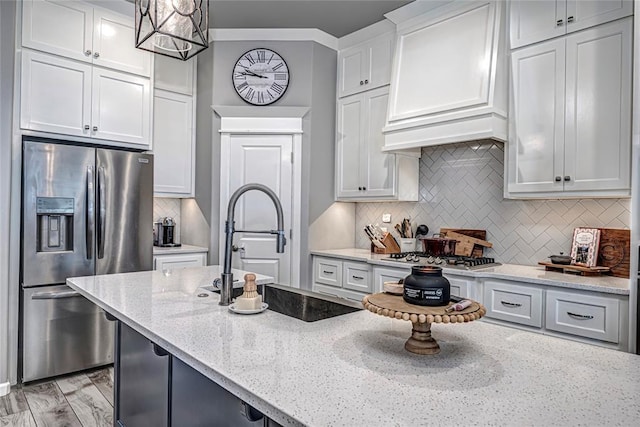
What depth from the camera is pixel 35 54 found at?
3.00 meters

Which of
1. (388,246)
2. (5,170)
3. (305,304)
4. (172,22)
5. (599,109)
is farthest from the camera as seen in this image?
(388,246)

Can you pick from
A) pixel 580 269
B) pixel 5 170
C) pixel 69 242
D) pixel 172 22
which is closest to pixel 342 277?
pixel 580 269

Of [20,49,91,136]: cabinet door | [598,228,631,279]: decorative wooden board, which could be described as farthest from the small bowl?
[20,49,91,136]: cabinet door

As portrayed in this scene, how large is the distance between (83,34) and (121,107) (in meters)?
0.59

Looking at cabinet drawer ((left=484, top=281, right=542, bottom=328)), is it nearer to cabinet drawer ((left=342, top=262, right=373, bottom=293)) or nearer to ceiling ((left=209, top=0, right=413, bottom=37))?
cabinet drawer ((left=342, top=262, right=373, bottom=293))

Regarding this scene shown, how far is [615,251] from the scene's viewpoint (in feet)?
8.45

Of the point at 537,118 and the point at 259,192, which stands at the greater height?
the point at 537,118

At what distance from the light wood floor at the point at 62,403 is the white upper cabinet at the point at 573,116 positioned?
3071 mm

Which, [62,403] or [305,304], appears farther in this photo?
[62,403]

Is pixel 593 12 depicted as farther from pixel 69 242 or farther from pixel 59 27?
pixel 69 242

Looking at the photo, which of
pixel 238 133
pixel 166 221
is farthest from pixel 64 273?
pixel 238 133

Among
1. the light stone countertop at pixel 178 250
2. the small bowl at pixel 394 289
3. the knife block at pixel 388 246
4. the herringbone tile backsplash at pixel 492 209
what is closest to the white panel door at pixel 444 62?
the herringbone tile backsplash at pixel 492 209

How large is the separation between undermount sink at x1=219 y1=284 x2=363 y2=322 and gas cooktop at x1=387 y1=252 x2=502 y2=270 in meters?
1.34

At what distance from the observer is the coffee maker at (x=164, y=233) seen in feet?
13.5
